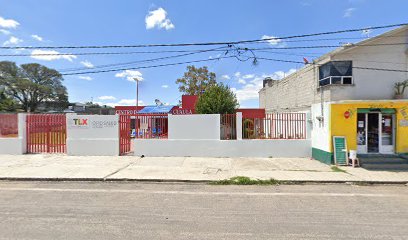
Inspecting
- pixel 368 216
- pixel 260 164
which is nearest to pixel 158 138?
pixel 260 164

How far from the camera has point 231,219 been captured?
4859 mm

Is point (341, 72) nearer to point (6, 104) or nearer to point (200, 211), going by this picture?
point (200, 211)

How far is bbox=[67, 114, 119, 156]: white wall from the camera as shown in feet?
41.0

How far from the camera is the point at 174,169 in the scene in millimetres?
9555

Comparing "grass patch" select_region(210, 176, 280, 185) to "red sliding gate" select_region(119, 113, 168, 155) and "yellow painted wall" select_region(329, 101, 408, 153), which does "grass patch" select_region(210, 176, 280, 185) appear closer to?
"yellow painted wall" select_region(329, 101, 408, 153)

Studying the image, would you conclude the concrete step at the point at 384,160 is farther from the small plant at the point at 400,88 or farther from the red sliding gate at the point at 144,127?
the red sliding gate at the point at 144,127

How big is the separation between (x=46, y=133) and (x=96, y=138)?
9.38ft

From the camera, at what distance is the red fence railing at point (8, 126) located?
12891 millimetres

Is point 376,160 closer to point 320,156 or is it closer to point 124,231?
A: point 320,156

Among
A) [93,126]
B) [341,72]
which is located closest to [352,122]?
[341,72]

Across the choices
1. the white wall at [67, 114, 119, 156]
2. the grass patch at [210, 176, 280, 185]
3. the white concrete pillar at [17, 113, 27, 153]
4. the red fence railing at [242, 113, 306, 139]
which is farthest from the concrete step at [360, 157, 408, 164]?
the white concrete pillar at [17, 113, 27, 153]

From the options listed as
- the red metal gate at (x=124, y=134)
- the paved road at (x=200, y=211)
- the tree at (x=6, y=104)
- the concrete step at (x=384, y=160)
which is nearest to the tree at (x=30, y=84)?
the tree at (x=6, y=104)

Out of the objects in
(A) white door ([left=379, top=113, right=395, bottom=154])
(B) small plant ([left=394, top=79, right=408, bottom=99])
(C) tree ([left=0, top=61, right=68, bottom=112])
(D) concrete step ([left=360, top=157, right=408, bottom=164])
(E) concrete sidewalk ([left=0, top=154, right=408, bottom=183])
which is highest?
(C) tree ([left=0, top=61, right=68, bottom=112])

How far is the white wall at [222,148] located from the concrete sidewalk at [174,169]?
0.56 metres
